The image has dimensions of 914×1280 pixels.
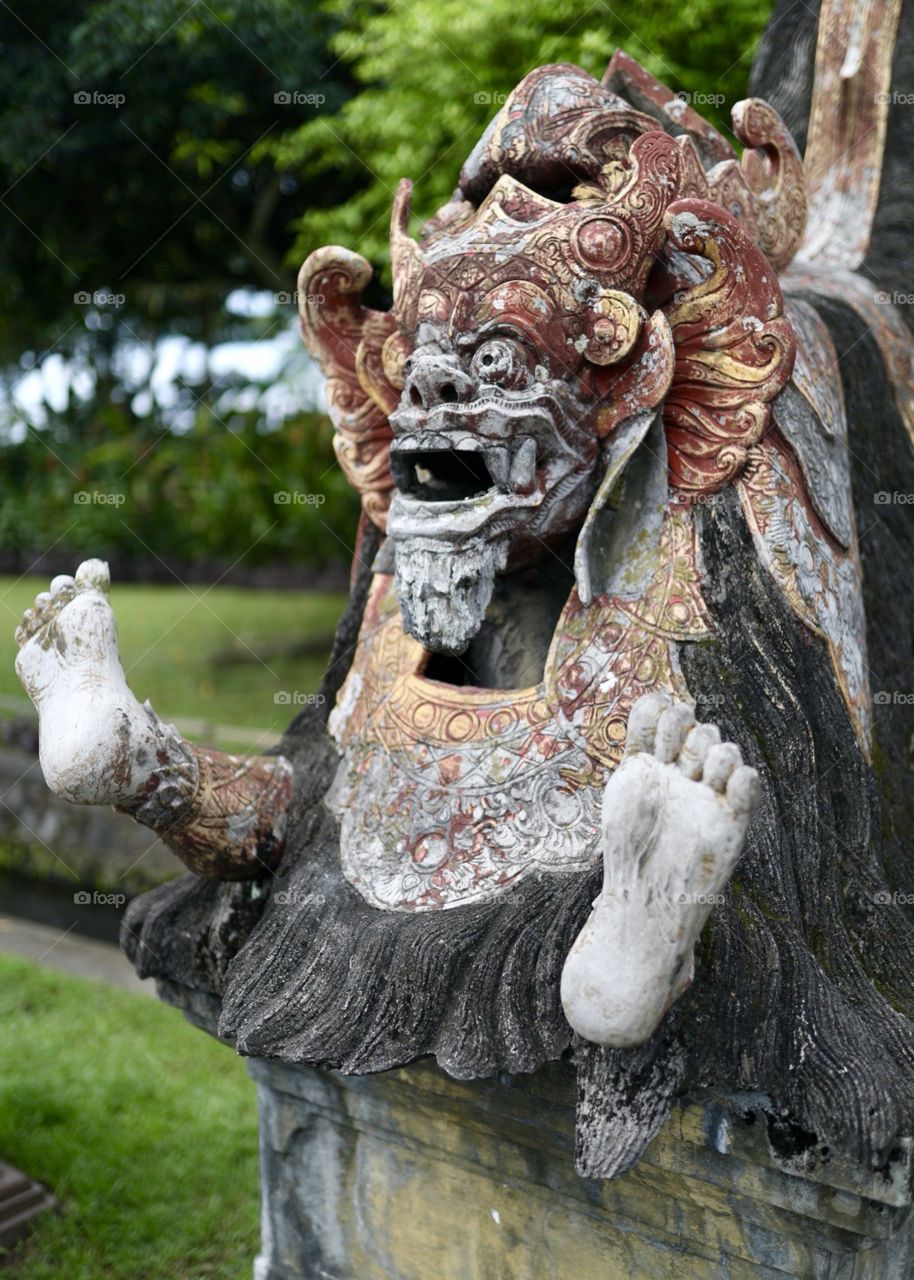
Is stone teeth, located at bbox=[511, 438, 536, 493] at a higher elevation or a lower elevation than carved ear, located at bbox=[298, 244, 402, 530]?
lower

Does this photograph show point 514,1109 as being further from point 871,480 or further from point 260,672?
point 260,672

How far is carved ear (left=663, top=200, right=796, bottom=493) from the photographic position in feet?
6.98

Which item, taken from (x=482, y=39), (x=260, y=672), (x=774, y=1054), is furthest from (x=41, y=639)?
(x=260, y=672)

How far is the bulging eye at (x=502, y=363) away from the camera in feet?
6.91

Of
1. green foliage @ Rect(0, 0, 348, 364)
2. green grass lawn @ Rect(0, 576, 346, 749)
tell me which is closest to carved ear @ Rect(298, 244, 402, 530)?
green grass lawn @ Rect(0, 576, 346, 749)

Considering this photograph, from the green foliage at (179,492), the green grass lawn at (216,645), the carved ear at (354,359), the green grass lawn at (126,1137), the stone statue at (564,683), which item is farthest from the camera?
the green foliage at (179,492)

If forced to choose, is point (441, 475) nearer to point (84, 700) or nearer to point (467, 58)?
point (84, 700)

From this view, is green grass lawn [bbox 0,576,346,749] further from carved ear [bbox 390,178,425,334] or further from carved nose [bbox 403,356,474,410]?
carved nose [bbox 403,356,474,410]

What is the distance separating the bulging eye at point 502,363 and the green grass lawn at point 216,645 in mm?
4119

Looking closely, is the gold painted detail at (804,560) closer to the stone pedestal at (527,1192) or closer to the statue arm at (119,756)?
the stone pedestal at (527,1192)

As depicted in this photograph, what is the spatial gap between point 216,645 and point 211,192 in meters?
3.29

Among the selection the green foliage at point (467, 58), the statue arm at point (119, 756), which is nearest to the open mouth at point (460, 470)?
the statue arm at point (119, 756)

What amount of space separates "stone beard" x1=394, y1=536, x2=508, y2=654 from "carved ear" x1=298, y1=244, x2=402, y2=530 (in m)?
0.37

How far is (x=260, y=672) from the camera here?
8906mm
